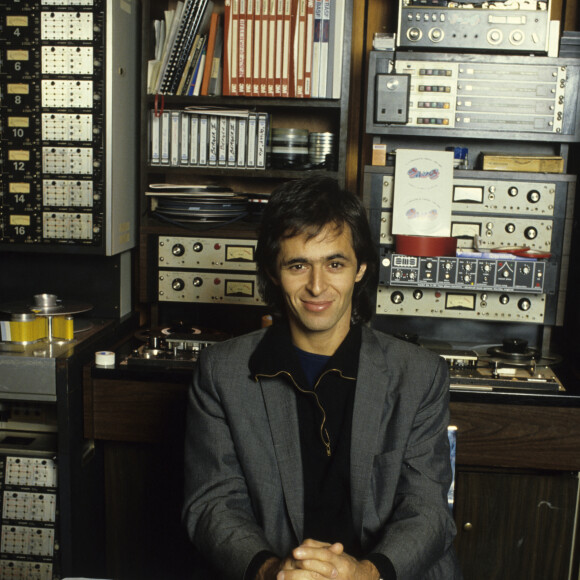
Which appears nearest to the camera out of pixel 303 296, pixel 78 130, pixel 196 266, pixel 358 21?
pixel 303 296

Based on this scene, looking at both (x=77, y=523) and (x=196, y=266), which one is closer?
(x=77, y=523)

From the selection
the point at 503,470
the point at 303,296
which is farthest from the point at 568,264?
the point at 303,296

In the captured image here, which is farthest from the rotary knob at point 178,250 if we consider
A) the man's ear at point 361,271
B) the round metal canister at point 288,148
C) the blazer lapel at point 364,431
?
the blazer lapel at point 364,431

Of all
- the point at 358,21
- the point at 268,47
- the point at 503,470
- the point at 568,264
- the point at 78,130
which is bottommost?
the point at 503,470

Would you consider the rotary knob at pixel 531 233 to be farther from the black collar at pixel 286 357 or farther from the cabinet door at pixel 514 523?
the black collar at pixel 286 357

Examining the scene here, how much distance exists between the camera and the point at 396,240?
95.7 inches

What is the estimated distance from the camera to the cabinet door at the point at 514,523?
2.16m

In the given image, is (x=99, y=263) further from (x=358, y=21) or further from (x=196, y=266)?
(x=358, y=21)

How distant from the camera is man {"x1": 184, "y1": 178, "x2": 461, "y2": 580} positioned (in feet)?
5.12

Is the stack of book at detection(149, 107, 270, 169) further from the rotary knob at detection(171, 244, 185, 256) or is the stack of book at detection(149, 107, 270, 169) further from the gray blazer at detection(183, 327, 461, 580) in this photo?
the gray blazer at detection(183, 327, 461, 580)

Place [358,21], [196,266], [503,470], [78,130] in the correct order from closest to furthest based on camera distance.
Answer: [503,470] → [78,130] → [196,266] → [358,21]

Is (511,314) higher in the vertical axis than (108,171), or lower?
lower

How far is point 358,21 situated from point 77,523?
2.06 metres

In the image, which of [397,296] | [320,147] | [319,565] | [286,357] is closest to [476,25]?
[320,147]
